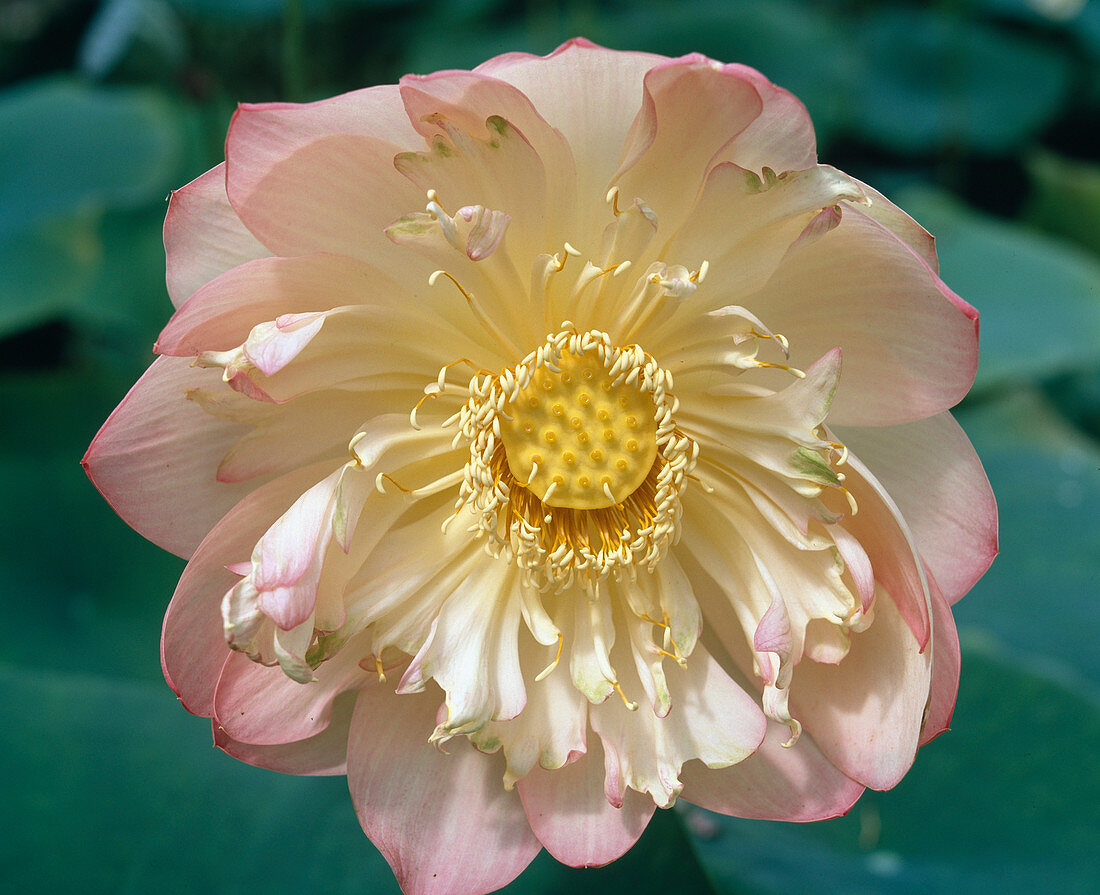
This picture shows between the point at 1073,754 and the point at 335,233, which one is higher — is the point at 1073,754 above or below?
below

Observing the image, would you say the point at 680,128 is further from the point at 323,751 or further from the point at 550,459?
the point at 323,751

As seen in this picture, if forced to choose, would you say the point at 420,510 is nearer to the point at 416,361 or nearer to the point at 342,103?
the point at 416,361

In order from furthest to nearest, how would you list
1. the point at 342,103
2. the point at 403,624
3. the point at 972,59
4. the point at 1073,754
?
1. the point at 972,59
2. the point at 1073,754
3. the point at 403,624
4. the point at 342,103

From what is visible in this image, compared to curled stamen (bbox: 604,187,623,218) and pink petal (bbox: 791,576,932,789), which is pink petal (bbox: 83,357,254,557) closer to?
curled stamen (bbox: 604,187,623,218)

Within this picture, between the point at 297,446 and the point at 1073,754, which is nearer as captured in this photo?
the point at 297,446

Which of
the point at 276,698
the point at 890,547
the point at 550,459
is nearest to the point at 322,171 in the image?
the point at 550,459

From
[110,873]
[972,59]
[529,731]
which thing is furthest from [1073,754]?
[972,59]

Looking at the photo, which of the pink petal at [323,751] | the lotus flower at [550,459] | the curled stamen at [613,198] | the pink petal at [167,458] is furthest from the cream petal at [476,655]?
the curled stamen at [613,198]
